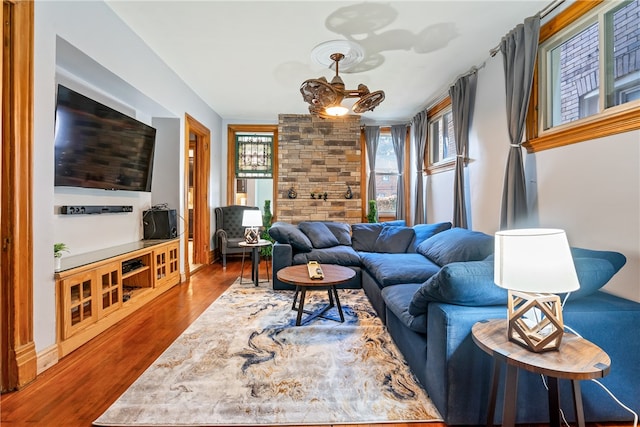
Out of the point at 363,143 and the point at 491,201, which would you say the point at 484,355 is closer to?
the point at 491,201

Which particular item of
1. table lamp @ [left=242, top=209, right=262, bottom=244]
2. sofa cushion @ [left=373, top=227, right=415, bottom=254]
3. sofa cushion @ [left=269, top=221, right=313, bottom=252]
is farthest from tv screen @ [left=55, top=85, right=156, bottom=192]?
sofa cushion @ [left=373, top=227, right=415, bottom=254]

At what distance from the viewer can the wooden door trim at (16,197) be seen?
5.75 ft

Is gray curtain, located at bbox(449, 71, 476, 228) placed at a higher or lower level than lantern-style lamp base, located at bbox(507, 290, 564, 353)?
higher

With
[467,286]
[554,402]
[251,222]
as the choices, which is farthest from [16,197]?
[554,402]

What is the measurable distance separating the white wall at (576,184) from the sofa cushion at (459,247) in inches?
16.1

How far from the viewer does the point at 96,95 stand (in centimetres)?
306

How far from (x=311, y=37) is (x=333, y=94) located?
57 cm

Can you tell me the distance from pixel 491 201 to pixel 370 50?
206 centimetres

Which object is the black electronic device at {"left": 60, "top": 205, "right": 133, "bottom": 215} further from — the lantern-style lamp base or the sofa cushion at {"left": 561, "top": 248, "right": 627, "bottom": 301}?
the sofa cushion at {"left": 561, "top": 248, "right": 627, "bottom": 301}

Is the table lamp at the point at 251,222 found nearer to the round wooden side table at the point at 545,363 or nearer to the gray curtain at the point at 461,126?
the gray curtain at the point at 461,126

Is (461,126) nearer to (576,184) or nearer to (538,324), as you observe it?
(576,184)

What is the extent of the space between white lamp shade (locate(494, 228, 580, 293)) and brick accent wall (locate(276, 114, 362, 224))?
4.48 metres

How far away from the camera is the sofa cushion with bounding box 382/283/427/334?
5.81 feet

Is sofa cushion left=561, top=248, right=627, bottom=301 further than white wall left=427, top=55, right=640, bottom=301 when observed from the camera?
No
